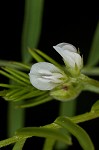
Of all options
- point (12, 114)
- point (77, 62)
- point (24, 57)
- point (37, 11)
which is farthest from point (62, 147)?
point (77, 62)

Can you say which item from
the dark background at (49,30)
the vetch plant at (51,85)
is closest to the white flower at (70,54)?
the vetch plant at (51,85)

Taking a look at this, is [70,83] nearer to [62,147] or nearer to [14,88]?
[14,88]

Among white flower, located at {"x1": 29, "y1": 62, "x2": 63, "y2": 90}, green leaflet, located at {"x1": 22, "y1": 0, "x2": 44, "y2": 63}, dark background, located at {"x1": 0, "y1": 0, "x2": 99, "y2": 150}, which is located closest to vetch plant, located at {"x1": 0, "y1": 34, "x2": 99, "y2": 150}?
white flower, located at {"x1": 29, "y1": 62, "x2": 63, "y2": 90}

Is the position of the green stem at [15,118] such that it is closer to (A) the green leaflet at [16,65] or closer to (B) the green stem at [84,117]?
(A) the green leaflet at [16,65]

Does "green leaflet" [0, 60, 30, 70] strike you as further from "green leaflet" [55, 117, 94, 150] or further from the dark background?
the dark background

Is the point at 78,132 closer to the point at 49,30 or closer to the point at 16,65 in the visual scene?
the point at 16,65
